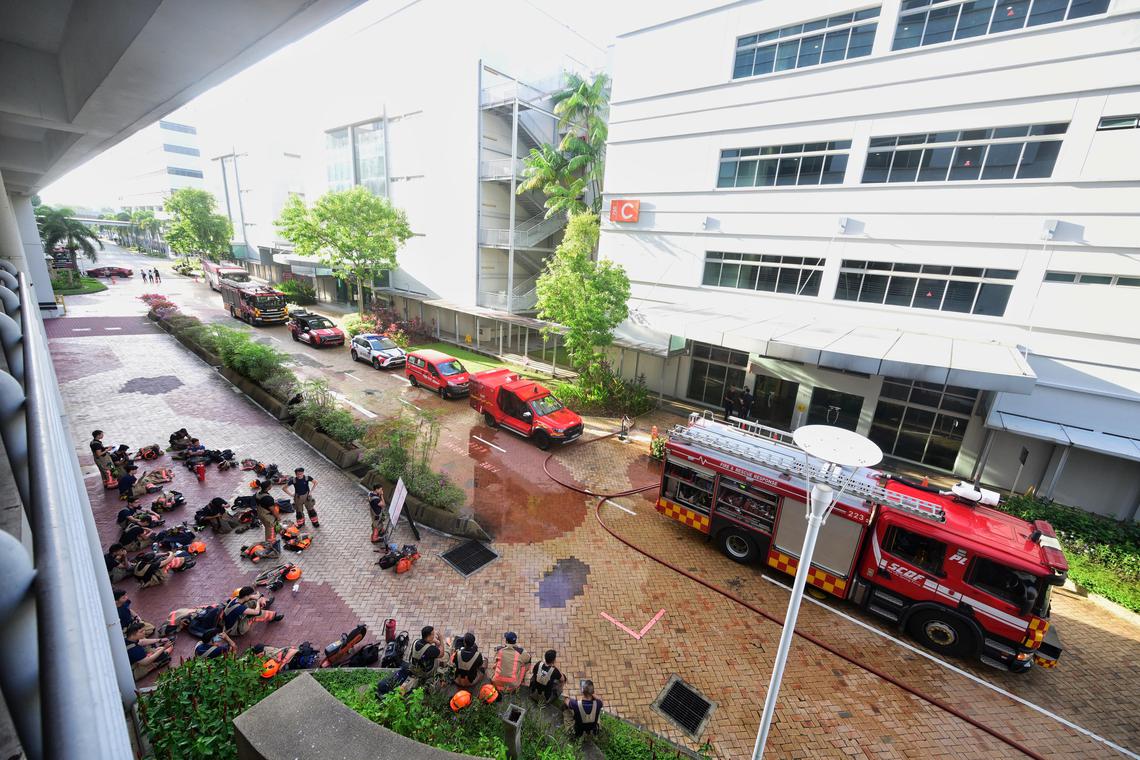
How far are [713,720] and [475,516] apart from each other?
6777mm

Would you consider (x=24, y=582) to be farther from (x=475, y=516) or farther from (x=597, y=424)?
(x=597, y=424)

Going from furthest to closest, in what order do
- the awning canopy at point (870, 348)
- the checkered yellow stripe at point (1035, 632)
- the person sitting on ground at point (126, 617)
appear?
the awning canopy at point (870, 348) → the checkered yellow stripe at point (1035, 632) → the person sitting on ground at point (126, 617)

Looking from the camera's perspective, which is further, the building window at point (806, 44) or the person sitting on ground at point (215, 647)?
the building window at point (806, 44)

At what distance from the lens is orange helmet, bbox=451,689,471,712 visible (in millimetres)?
6910

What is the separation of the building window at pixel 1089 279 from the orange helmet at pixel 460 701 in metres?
17.5

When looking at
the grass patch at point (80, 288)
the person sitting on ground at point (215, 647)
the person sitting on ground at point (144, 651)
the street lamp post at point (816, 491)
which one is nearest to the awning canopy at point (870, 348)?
the street lamp post at point (816, 491)

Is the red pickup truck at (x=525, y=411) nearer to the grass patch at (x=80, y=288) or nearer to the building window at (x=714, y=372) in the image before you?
the building window at (x=714, y=372)

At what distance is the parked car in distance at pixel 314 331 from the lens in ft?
87.8

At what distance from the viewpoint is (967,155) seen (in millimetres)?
14250

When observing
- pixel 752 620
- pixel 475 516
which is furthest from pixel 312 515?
pixel 752 620

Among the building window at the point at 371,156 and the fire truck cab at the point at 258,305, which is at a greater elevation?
the building window at the point at 371,156

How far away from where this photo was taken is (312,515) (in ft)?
37.4

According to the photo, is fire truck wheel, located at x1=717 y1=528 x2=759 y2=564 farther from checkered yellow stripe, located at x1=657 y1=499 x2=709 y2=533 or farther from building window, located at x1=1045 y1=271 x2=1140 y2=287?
building window, located at x1=1045 y1=271 x2=1140 y2=287

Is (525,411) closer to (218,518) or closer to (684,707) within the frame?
(218,518)
